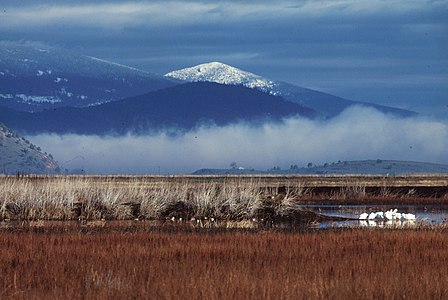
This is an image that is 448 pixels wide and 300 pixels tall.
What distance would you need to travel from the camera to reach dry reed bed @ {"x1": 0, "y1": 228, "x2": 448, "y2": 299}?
57.5 ft

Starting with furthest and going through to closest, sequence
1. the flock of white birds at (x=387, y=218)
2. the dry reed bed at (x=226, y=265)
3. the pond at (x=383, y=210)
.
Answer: the flock of white birds at (x=387, y=218)
the pond at (x=383, y=210)
the dry reed bed at (x=226, y=265)

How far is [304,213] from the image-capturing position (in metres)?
41.1

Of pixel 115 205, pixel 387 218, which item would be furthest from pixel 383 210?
pixel 115 205

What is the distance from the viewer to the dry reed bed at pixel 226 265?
17516 millimetres

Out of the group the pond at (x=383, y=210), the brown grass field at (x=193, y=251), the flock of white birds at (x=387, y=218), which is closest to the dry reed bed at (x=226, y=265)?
the brown grass field at (x=193, y=251)

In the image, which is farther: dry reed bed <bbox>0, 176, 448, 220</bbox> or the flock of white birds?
dry reed bed <bbox>0, 176, 448, 220</bbox>

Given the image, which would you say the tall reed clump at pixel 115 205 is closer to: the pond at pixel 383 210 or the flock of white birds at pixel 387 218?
the pond at pixel 383 210

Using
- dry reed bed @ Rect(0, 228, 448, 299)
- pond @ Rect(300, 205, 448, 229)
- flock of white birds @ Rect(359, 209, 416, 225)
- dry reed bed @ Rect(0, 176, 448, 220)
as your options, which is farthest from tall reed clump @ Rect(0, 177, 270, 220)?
dry reed bed @ Rect(0, 228, 448, 299)

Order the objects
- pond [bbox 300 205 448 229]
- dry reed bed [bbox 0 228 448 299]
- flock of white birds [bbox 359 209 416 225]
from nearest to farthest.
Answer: dry reed bed [bbox 0 228 448 299] < pond [bbox 300 205 448 229] < flock of white birds [bbox 359 209 416 225]

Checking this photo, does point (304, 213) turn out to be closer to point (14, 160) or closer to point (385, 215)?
point (385, 215)

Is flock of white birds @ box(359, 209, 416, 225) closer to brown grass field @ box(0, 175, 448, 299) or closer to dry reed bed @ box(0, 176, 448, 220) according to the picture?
brown grass field @ box(0, 175, 448, 299)

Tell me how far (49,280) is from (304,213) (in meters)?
22.4

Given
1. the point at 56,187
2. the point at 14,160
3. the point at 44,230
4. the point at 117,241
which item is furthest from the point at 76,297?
the point at 14,160

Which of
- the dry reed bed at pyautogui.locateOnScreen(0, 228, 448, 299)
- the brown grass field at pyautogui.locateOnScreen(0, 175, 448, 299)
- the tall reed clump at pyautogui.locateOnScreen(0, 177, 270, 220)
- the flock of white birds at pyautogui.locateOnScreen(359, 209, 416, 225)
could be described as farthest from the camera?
the tall reed clump at pyautogui.locateOnScreen(0, 177, 270, 220)
